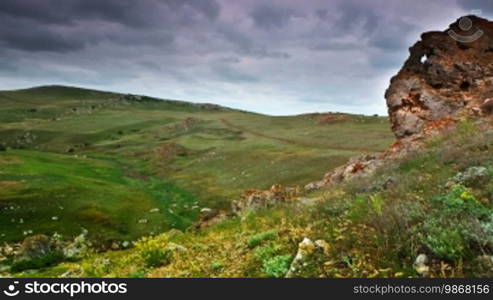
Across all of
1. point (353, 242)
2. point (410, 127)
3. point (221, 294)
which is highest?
point (410, 127)

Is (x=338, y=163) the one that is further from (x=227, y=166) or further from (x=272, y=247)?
(x=272, y=247)

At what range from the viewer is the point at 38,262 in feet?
129

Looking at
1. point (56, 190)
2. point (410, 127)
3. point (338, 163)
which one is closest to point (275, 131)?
point (338, 163)

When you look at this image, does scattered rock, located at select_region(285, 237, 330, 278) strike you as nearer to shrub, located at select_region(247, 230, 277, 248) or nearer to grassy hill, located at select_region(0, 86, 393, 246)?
shrub, located at select_region(247, 230, 277, 248)

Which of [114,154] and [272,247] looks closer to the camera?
[272,247]

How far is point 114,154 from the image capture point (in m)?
144

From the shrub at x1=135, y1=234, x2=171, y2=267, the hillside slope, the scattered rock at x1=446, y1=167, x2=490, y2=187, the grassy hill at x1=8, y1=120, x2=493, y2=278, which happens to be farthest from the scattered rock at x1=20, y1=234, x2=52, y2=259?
the scattered rock at x1=446, y1=167, x2=490, y2=187

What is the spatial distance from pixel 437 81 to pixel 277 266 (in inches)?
1097

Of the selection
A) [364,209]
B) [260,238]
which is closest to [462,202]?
[364,209]

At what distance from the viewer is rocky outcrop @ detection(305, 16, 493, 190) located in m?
32.0

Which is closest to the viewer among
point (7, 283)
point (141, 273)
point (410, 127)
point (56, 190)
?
point (7, 283)

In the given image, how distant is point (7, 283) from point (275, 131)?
140 meters

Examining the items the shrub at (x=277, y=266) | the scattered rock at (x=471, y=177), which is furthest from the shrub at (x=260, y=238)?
the scattered rock at (x=471, y=177)

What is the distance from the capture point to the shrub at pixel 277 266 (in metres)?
10.3
